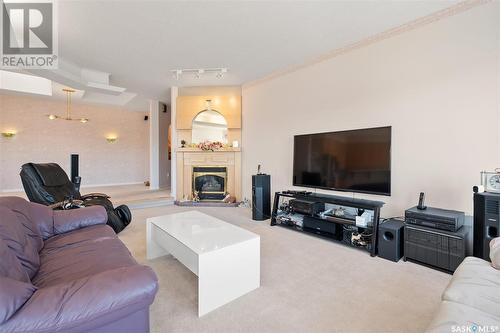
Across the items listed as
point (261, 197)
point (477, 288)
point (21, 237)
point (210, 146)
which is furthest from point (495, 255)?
point (210, 146)

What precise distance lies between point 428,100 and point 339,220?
5.53 ft

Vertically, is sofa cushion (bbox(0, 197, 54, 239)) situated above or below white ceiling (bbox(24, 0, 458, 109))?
below

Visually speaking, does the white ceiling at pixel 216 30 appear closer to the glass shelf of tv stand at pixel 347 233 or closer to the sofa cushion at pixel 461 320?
the glass shelf of tv stand at pixel 347 233

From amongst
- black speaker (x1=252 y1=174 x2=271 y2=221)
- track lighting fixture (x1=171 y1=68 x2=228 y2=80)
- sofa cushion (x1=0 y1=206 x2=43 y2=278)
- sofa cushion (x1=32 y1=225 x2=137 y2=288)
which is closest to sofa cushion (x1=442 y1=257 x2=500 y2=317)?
sofa cushion (x1=32 y1=225 x2=137 y2=288)

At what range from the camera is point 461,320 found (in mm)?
951

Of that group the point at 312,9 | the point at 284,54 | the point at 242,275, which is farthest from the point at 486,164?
the point at 284,54

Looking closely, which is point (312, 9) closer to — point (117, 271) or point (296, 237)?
point (296, 237)

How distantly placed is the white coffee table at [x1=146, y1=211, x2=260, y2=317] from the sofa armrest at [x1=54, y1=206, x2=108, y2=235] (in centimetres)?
57

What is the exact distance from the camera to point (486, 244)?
2.04m

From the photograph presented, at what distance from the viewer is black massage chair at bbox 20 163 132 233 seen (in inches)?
120

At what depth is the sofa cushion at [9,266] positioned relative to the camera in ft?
3.63

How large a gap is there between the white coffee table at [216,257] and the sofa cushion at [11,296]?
910 mm

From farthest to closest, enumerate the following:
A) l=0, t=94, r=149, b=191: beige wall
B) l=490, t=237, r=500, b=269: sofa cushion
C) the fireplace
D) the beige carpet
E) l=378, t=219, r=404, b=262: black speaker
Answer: l=0, t=94, r=149, b=191: beige wall < the fireplace < l=378, t=219, r=404, b=262: black speaker < the beige carpet < l=490, t=237, r=500, b=269: sofa cushion

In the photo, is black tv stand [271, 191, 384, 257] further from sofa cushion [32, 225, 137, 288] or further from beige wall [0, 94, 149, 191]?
beige wall [0, 94, 149, 191]
